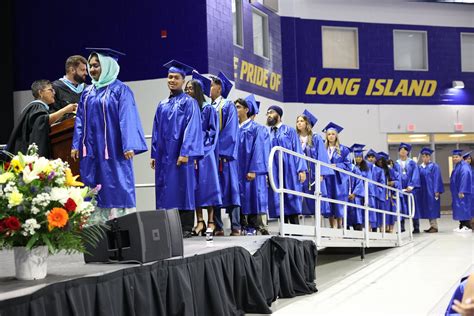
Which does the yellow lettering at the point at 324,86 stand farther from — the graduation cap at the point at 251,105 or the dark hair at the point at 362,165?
the graduation cap at the point at 251,105

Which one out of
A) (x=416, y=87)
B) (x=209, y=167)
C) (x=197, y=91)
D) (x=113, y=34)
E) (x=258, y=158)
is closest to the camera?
(x=209, y=167)

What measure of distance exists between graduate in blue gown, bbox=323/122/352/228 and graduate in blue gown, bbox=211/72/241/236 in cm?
337

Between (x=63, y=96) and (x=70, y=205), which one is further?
(x=63, y=96)

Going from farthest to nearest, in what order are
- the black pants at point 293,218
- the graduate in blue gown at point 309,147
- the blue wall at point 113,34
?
the blue wall at point 113,34, the graduate in blue gown at point 309,147, the black pants at point 293,218

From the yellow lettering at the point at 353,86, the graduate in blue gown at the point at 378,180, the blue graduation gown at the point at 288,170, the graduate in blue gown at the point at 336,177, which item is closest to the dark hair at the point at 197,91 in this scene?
the blue graduation gown at the point at 288,170

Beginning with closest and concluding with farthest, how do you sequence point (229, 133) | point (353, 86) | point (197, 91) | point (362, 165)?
1. point (197, 91)
2. point (229, 133)
3. point (362, 165)
4. point (353, 86)

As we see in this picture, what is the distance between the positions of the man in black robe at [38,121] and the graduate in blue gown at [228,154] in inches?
60.9

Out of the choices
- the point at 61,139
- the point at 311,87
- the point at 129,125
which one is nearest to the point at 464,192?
the point at 311,87

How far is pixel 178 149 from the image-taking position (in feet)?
21.3

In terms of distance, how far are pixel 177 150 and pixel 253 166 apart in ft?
4.60

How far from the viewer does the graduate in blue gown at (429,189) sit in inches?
609

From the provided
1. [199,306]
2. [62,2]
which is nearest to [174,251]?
[199,306]

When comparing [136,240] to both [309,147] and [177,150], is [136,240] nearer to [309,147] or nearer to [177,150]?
[177,150]

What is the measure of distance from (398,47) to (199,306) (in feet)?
50.7
